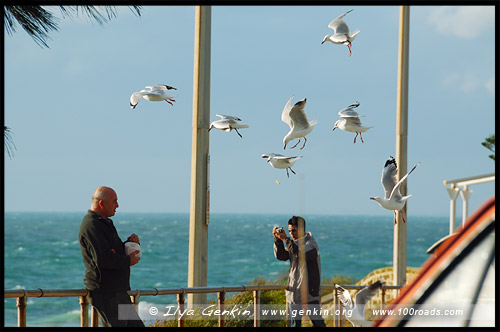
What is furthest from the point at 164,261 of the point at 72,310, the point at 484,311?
the point at 484,311

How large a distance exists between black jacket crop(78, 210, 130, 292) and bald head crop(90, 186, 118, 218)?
0.17 ft

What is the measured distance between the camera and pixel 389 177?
541 centimetres

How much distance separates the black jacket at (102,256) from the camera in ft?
14.2

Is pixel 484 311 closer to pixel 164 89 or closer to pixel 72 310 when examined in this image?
pixel 164 89

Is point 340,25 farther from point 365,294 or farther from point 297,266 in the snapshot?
point 365,294

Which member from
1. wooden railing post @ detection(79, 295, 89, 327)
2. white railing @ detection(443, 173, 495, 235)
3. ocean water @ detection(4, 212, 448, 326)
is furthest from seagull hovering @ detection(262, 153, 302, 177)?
ocean water @ detection(4, 212, 448, 326)

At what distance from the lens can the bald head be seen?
176 inches

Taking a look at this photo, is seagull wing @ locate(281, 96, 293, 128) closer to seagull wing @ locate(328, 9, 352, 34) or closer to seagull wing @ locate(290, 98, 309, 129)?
seagull wing @ locate(290, 98, 309, 129)

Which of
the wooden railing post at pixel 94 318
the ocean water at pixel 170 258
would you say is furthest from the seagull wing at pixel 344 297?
the ocean water at pixel 170 258

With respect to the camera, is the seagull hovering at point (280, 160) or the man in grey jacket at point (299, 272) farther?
the man in grey jacket at point (299, 272)

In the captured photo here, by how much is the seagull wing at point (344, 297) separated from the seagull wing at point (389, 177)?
0.89 meters

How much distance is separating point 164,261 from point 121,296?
3467 cm

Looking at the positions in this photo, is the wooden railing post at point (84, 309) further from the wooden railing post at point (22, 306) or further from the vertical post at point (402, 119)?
the vertical post at point (402, 119)

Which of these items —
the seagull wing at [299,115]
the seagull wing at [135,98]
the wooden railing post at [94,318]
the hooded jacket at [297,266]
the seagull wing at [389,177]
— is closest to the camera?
the wooden railing post at [94,318]
